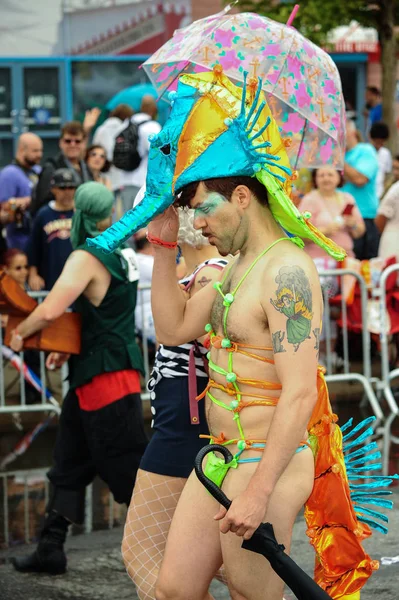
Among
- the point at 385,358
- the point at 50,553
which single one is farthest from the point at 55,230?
the point at 50,553

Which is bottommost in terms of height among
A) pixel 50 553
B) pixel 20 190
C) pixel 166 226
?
pixel 50 553

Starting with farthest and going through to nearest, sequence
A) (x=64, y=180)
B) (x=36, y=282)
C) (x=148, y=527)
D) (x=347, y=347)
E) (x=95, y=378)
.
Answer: (x=36, y=282), (x=347, y=347), (x=64, y=180), (x=95, y=378), (x=148, y=527)

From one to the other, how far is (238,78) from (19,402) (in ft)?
18.0

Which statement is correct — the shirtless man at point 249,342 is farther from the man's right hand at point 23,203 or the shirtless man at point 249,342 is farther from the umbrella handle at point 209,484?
the man's right hand at point 23,203

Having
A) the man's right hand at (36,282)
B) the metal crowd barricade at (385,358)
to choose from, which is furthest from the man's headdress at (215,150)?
the man's right hand at (36,282)

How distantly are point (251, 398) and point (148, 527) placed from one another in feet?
3.13

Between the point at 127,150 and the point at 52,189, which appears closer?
the point at 52,189

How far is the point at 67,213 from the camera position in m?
9.56

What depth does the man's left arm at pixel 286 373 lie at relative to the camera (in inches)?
132

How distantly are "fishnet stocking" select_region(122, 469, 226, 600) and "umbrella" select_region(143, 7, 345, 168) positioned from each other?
4.67 feet

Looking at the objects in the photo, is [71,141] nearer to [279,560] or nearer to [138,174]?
[138,174]

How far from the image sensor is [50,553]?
557cm

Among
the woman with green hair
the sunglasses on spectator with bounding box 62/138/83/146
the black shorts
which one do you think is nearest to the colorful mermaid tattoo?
the black shorts

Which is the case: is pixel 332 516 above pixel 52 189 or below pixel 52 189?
below
